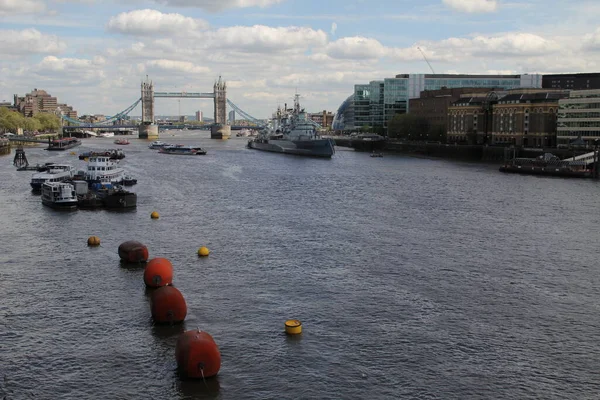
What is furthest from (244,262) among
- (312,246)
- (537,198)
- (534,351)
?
(537,198)

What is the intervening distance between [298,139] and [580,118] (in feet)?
159

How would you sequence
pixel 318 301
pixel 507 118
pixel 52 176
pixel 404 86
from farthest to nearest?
pixel 404 86 → pixel 507 118 → pixel 52 176 → pixel 318 301

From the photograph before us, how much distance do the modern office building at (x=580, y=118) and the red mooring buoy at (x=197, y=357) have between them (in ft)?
264

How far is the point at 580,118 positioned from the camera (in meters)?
91.8

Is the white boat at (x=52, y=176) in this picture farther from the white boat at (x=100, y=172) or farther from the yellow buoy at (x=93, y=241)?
the yellow buoy at (x=93, y=241)

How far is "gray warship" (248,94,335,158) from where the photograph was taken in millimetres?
116125

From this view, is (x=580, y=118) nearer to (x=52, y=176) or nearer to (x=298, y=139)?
(x=298, y=139)

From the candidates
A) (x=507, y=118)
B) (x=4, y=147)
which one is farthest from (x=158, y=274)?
(x=4, y=147)

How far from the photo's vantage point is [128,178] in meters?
65.6

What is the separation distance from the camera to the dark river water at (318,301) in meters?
19.2

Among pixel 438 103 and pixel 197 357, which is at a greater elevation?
pixel 438 103

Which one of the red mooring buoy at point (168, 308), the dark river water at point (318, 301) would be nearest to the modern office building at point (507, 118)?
the dark river water at point (318, 301)

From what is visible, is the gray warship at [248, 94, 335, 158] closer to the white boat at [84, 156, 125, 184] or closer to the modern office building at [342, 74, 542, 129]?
the modern office building at [342, 74, 542, 129]

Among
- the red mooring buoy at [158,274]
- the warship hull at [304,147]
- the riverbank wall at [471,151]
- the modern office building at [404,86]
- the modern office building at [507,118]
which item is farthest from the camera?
the modern office building at [404,86]
